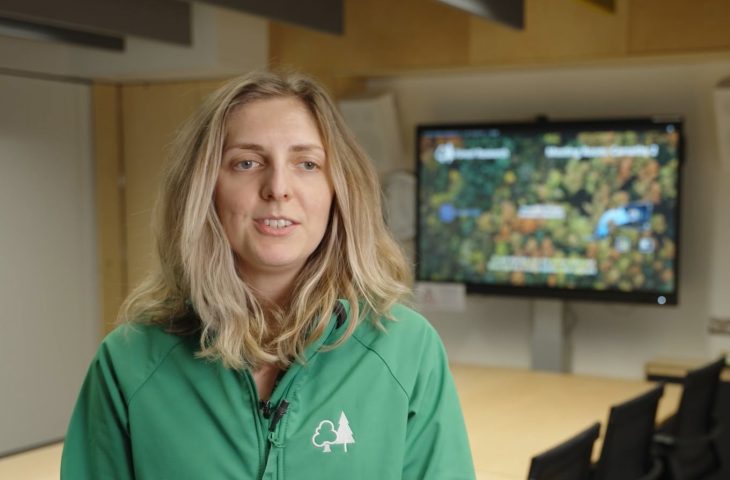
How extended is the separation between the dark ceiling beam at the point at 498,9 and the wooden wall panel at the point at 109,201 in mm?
2632

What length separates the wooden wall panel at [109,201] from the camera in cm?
604

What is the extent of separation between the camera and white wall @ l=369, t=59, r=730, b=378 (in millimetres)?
5055

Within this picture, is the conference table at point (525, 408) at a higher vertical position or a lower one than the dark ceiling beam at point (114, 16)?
lower

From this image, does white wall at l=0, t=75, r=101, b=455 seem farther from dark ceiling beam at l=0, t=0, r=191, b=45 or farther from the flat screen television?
the flat screen television

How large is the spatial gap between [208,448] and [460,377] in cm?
343

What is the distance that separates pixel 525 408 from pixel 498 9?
164 cm

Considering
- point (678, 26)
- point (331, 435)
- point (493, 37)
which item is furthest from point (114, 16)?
point (331, 435)

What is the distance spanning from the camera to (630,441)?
11.3 ft

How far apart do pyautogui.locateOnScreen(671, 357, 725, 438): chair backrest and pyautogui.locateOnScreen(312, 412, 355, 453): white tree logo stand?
2535mm

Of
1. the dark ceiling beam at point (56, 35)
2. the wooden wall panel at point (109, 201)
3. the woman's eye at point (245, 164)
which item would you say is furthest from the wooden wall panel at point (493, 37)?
the woman's eye at point (245, 164)

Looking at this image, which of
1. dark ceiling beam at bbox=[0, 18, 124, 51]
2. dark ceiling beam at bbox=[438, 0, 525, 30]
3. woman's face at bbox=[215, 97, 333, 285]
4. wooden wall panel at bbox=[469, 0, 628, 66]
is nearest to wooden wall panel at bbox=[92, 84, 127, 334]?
dark ceiling beam at bbox=[0, 18, 124, 51]

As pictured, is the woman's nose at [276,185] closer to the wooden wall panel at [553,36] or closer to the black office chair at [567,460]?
the black office chair at [567,460]

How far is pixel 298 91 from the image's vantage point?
1.72 metres

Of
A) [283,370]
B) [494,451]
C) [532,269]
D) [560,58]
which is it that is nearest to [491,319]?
[532,269]
